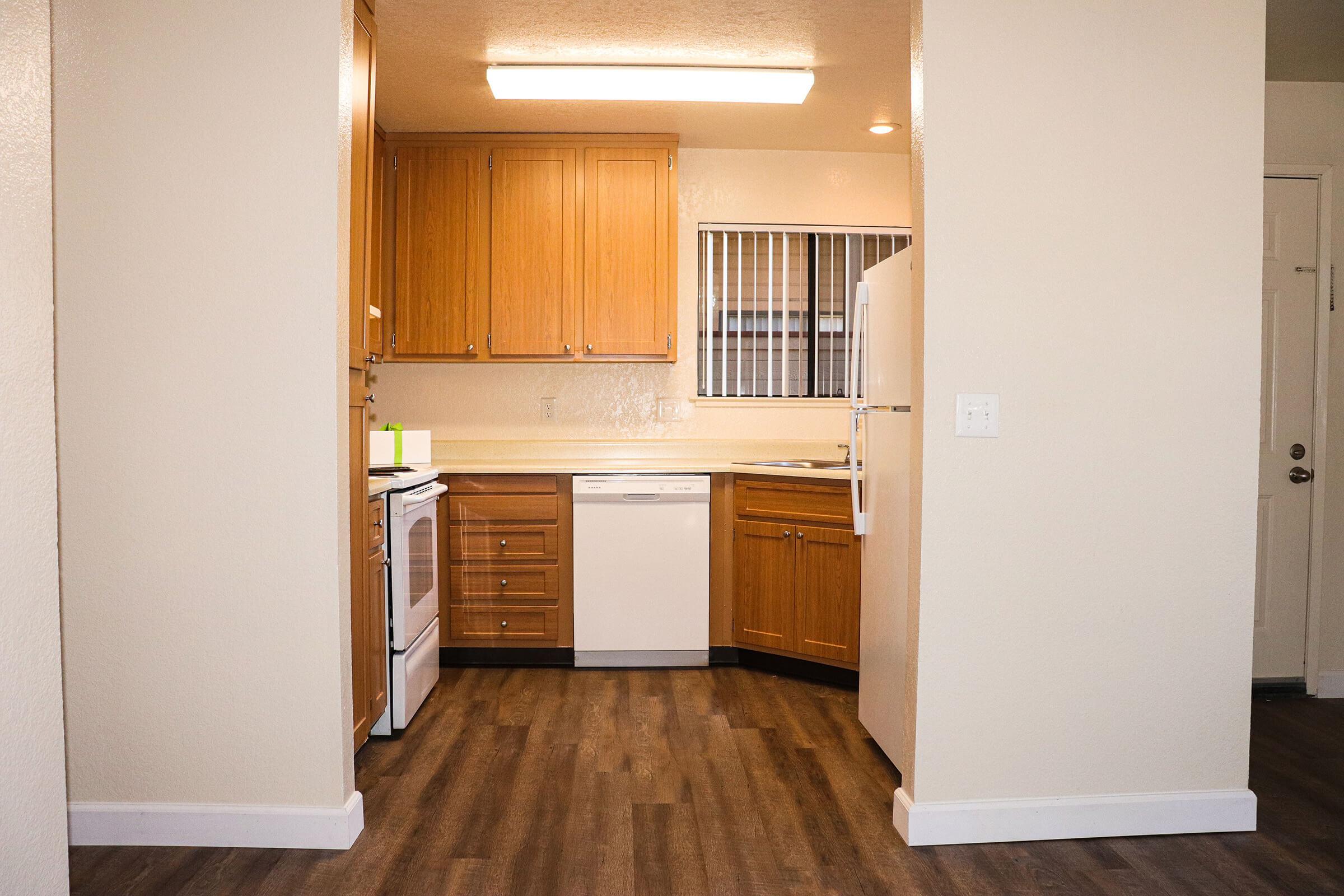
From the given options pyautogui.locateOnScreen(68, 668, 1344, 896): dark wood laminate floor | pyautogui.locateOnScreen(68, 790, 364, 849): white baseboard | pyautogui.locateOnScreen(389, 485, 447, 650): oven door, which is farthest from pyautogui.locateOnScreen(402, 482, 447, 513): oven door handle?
pyautogui.locateOnScreen(68, 790, 364, 849): white baseboard

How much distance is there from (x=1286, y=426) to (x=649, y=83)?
2.90 metres

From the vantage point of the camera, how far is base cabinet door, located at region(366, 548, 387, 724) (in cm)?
271

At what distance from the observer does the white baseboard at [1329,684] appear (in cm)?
342

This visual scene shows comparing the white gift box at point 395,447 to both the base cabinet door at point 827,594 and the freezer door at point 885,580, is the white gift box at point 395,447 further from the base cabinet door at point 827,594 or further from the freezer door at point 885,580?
the freezer door at point 885,580

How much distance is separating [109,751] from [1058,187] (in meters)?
2.84

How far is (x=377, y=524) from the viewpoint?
2.81 meters

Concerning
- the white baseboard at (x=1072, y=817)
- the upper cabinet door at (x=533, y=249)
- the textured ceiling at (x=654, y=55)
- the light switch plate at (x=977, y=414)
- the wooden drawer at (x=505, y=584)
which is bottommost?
the white baseboard at (x=1072, y=817)

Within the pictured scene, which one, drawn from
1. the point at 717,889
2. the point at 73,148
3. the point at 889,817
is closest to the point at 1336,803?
the point at 889,817

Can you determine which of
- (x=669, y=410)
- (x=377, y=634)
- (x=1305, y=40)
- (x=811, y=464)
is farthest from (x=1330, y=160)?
(x=377, y=634)

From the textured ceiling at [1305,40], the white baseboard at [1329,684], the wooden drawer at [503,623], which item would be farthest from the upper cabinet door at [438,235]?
the white baseboard at [1329,684]

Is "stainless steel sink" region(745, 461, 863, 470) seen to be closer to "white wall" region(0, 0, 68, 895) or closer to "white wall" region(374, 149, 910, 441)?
"white wall" region(374, 149, 910, 441)

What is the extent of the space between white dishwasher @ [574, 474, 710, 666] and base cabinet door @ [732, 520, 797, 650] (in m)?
0.15

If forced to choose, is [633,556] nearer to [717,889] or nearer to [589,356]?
[589,356]

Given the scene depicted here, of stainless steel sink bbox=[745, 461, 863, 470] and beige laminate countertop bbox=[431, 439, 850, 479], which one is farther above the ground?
beige laminate countertop bbox=[431, 439, 850, 479]
